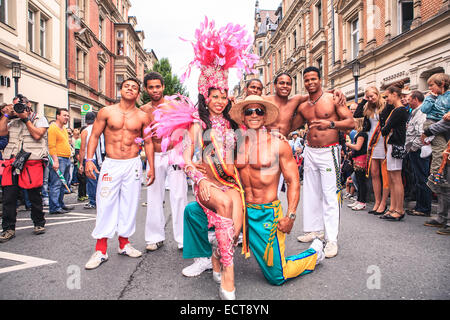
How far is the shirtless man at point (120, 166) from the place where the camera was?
319cm

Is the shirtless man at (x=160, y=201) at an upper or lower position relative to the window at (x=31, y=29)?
lower

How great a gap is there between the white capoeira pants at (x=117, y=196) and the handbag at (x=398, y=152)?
3960 millimetres

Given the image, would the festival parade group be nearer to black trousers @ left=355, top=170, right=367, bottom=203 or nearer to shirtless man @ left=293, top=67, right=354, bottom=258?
shirtless man @ left=293, top=67, right=354, bottom=258

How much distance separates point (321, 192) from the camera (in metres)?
3.62

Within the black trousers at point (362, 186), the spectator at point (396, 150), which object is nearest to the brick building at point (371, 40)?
the black trousers at point (362, 186)

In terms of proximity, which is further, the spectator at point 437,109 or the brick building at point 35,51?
the brick building at point 35,51

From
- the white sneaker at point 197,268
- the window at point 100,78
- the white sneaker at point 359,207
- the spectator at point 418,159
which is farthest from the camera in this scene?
the window at point 100,78

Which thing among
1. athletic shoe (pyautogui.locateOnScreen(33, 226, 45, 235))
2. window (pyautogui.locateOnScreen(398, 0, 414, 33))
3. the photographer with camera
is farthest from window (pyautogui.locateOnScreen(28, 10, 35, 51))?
window (pyautogui.locateOnScreen(398, 0, 414, 33))

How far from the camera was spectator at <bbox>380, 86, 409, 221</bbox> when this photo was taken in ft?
15.3

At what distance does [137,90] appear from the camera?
345 centimetres

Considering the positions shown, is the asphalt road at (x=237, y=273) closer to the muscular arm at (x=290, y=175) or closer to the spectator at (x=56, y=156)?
the muscular arm at (x=290, y=175)
